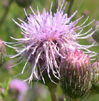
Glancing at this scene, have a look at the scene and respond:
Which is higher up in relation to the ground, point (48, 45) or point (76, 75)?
point (48, 45)

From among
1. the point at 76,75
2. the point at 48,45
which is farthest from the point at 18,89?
the point at 76,75


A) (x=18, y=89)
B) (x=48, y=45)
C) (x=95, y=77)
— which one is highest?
(x=48, y=45)

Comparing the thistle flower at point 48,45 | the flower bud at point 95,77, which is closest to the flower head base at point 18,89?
the thistle flower at point 48,45

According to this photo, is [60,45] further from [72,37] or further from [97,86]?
[97,86]

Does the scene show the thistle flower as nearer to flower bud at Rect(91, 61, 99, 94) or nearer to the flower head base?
flower bud at Rect(91, 61, 99, 94)

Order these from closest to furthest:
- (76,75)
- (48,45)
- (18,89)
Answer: (76,75)
(48,45)
(18,89)

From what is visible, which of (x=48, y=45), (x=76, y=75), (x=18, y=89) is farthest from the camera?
(x=18, y=89)

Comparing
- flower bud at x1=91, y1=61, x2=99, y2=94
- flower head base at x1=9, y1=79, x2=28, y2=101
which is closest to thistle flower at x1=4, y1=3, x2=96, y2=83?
flower bud at x1=91, y1=61, x2=99, y2=94

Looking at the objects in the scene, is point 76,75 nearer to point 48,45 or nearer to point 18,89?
point 48,45

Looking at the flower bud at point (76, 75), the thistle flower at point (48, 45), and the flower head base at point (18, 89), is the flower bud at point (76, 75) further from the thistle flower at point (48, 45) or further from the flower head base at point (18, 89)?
the flower head base at point (18, 89)
